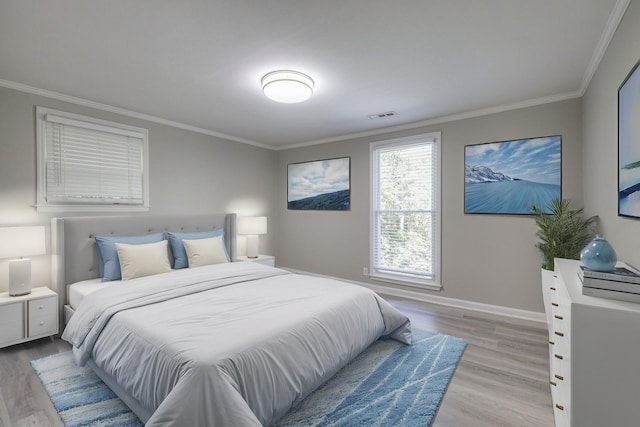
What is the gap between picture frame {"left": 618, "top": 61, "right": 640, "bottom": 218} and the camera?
1.59 metres

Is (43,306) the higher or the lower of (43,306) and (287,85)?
the lower

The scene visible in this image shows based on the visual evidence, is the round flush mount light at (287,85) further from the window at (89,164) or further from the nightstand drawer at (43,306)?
the nightstand drawer at (43,306)

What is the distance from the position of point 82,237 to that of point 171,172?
1.34 meters

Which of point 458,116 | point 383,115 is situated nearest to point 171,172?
point 383,115

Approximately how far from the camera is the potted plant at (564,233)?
274cm

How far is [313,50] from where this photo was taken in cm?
228

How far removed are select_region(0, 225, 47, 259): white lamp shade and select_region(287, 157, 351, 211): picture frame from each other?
11.4 feet

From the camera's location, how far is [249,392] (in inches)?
60.6

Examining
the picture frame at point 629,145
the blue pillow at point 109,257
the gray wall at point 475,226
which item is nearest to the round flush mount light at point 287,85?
the gray wall at point 475,226

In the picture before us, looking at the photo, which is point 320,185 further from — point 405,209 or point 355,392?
point 355,392

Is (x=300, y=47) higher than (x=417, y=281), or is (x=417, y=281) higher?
(x=300, y=47)

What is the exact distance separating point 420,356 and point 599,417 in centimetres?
140

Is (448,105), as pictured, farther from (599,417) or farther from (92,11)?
(92,11)

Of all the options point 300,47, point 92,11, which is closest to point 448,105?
point 300,47
